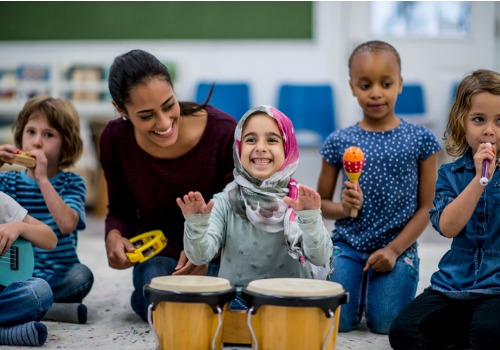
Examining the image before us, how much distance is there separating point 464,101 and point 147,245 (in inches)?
42.4

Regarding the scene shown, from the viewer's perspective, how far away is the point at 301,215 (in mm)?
1776

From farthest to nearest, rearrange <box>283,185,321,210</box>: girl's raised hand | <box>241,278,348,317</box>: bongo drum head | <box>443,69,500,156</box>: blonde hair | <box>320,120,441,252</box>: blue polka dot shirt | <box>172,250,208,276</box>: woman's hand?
<box>320,120,441,252</box>: blue polka dot shirt < <box>172,250,208,276</box>: woman's hand < <box>443,69,500,156</box>: blonde hair < <box>283,185,321,210</box>: girl's raised hand < <box>241,278,348,317</box>: bongo drum head

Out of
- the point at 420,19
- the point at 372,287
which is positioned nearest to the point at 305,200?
the point at 372,287

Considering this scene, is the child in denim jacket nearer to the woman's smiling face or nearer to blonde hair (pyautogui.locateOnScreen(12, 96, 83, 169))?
the woman's smiling face

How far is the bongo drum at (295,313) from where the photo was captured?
1.59m

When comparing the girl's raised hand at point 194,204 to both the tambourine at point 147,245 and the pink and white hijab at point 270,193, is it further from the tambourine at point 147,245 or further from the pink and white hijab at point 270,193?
the tambourine at point 147,245

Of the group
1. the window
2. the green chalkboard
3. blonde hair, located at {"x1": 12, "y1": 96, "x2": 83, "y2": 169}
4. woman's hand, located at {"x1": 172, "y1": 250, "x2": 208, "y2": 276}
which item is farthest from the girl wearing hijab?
the window

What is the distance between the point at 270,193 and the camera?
2014 millimetres

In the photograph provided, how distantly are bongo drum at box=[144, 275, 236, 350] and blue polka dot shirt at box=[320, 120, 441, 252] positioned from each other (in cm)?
81

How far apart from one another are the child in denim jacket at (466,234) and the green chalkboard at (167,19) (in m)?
3.88

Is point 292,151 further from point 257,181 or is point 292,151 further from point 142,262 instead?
point 142,262

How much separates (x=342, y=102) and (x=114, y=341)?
4099mm

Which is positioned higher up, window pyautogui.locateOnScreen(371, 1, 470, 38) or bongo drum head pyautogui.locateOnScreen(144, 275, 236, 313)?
window pyautogui.locateOnScreen(371, 1, 470, 38)

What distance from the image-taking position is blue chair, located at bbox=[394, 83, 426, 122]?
5.64 metres
